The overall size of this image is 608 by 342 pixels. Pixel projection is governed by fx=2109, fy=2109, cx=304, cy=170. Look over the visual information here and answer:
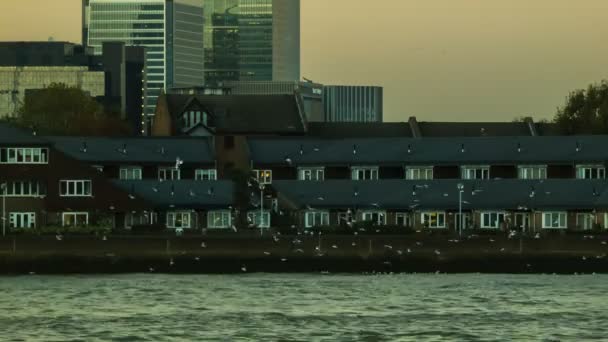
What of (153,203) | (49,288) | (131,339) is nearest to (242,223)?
(153,203)

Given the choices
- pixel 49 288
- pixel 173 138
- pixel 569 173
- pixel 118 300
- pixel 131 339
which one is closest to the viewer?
pixel 131 339

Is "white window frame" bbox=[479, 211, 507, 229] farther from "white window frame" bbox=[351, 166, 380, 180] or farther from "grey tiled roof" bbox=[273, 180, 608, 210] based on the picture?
"white window frame" bbox=[351, 166, 380, 180]

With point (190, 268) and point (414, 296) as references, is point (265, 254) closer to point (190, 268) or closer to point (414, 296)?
point (190, 268)

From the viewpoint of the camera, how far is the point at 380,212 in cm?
14975

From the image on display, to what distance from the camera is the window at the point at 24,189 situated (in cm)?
14475

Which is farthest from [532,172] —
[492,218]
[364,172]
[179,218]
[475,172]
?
[179,218]

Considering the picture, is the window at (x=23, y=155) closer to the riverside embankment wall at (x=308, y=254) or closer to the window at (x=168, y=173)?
the riverside embankment wall at (x=308, y=254)

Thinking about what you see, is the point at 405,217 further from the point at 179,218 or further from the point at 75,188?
the point at 75,188

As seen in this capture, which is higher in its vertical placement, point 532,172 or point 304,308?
point 532,172

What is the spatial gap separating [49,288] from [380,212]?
43.7 metres

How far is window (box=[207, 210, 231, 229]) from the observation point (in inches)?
5945

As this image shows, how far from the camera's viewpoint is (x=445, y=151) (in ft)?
541

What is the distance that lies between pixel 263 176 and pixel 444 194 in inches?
695

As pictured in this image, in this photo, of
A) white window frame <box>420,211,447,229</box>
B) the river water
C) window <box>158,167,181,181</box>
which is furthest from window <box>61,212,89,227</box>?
white window frame <box>420,211,447,229</box>
